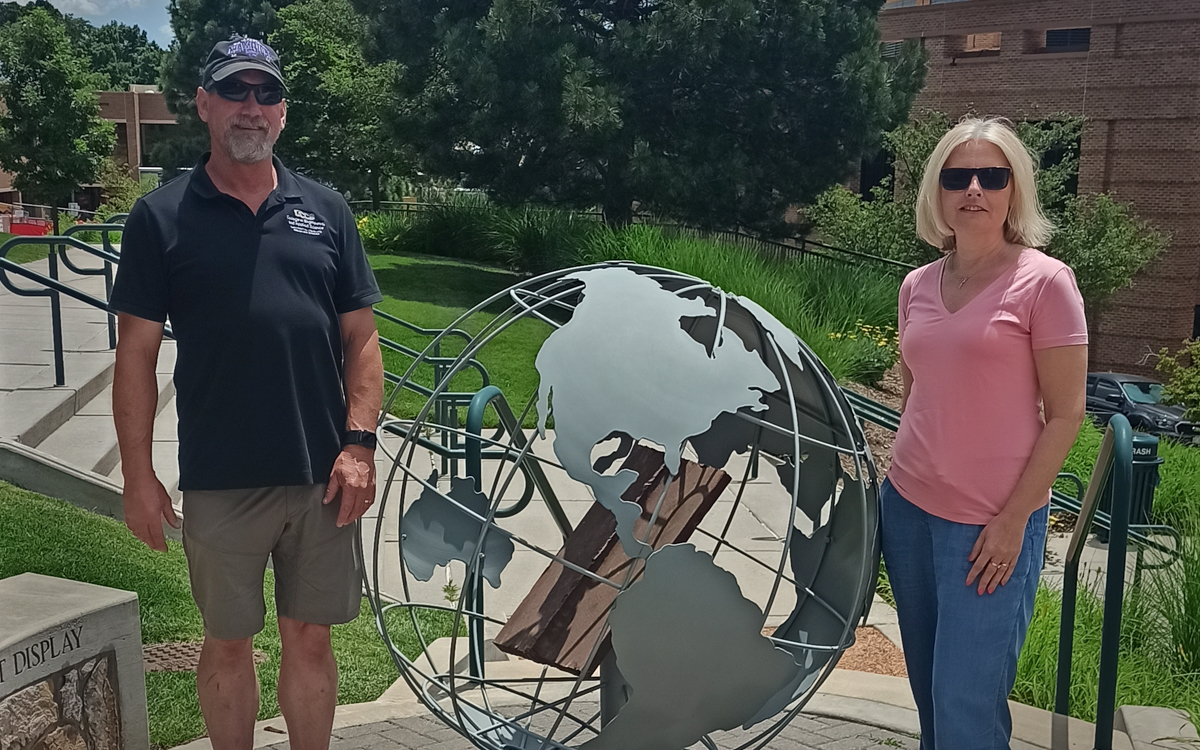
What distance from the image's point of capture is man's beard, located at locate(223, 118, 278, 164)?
280 cm

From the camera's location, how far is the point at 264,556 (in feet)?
9.64

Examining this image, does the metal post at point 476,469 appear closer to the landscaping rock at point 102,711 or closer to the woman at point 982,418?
the landscaping rock at point 102,711

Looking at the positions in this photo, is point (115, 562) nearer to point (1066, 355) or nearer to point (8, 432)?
point (8, 432)

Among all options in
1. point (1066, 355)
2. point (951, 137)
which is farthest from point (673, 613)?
point (951, 137)

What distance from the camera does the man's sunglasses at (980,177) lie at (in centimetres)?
259

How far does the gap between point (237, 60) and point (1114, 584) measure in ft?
9.26

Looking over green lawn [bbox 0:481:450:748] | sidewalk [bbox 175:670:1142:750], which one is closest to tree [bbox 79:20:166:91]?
green lawn [bbox 0:481:450:748]

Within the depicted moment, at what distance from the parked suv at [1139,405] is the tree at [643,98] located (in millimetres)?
6286

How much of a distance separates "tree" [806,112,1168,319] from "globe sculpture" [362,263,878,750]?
17.1m

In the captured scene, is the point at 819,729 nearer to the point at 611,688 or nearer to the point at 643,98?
the point at 611,688

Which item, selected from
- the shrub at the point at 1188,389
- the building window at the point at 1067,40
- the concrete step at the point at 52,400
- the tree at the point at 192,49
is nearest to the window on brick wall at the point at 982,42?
the building window at the point at 1067,40

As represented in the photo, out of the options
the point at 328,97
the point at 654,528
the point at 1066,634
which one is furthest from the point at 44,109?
the point at 1066,634

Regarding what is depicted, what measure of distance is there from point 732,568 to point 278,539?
3811 millimetres

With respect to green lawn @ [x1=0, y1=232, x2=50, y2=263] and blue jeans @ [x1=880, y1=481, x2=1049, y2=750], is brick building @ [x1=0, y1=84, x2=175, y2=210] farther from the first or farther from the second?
blue jeans @ [x1=880, y1=481, x2=1049, y2=750]
